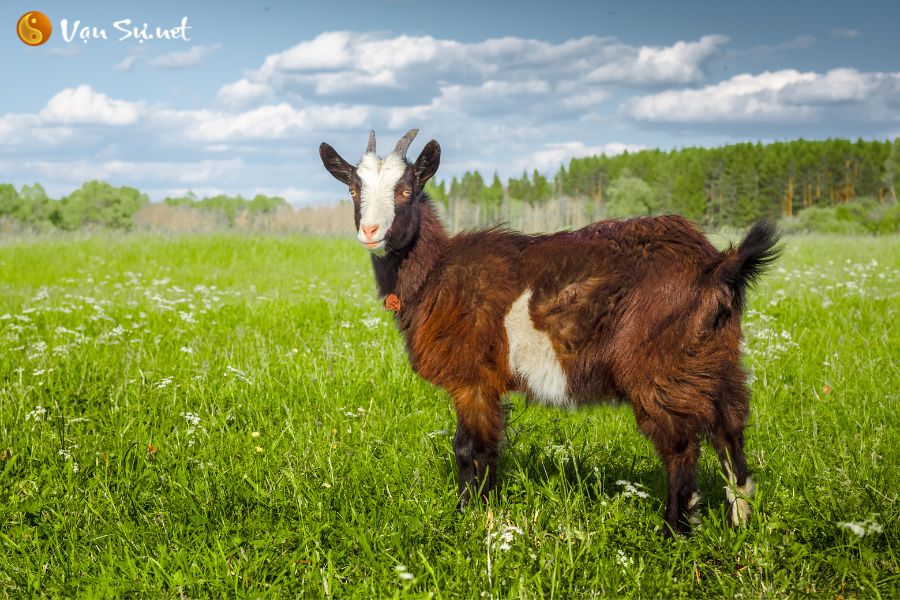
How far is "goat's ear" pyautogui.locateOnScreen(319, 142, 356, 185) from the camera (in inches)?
175

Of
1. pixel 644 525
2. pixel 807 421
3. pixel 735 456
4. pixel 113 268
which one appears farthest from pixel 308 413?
pixel 113 268

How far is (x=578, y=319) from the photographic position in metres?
→ 3.68

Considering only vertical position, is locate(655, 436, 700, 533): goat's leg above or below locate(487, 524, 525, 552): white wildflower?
above

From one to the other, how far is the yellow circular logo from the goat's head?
640 centimetres

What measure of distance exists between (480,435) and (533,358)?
0.51m

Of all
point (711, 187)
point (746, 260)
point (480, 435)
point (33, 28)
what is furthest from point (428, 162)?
point (711, 187)

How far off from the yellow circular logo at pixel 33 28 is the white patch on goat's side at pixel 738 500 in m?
8.97

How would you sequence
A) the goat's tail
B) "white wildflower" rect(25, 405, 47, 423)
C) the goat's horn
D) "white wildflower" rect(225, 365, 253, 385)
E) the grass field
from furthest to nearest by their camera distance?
"white wildflower" rect(225, 365, 253, 385)
"white wildflower" rect(25, 405, 47, 423)
the goat's horn
the goat's tail
the grass field

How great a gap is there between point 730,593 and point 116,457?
3.72 metres

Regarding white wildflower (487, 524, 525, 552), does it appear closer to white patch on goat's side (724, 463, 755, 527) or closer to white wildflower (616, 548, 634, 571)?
white wildflower (616, 548, 634, 571)

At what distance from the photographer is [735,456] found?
3855 mm

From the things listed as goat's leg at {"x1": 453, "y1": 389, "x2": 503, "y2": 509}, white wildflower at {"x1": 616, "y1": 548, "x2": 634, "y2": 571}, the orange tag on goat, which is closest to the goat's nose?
the orange tag on goat

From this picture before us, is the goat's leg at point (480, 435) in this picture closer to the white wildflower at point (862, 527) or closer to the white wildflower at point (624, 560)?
the white wildflower at point (624, 560)

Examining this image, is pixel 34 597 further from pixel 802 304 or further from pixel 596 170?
pixel 596 170
